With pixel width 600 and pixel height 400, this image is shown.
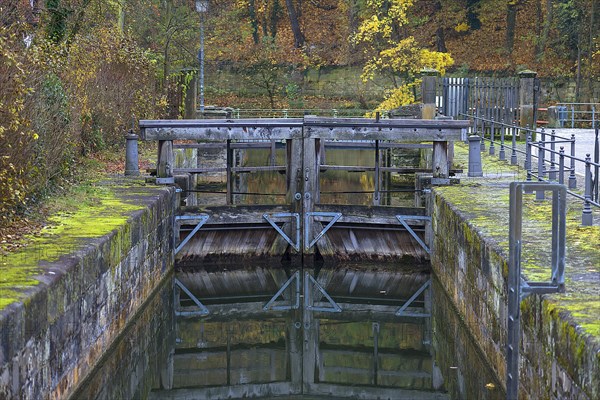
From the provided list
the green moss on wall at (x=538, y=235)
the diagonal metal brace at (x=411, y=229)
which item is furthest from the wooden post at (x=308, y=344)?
the green moss on wall at (x=538, y=235)

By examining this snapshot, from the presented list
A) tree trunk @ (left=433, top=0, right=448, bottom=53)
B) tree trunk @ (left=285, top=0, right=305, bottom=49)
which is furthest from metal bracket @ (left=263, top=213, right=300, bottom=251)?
tree trunk @ (left=285, top=0, right=305, bottom=49)

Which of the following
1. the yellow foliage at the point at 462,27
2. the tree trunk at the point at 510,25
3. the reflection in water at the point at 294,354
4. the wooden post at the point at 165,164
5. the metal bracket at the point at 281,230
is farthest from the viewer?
the yellow foliage at the point at 462,27

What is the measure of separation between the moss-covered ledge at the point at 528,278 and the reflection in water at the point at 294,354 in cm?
58

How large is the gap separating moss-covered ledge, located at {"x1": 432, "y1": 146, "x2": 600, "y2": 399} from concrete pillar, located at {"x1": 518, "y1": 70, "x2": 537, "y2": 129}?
8005 millimetres

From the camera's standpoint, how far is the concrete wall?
8359 millimetres

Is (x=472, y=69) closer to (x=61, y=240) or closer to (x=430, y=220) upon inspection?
(x=430, y=220)

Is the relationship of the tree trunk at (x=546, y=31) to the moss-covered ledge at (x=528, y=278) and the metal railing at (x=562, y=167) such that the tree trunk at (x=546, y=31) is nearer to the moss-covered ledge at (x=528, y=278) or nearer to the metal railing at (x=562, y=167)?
the metal railing at (x=562, y=167)

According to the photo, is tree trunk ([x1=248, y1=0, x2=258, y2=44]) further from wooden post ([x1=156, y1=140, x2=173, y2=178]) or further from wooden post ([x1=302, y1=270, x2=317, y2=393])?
wooden post ([x1=302, y1=270, x2=317, y2=393])

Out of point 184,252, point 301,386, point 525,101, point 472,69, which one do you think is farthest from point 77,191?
point 472,69

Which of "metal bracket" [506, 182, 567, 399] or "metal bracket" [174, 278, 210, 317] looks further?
A: "metal bracket" [174, 278, 210, 317]

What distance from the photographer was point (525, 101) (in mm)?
27219

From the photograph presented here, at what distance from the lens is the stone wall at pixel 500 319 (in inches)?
295

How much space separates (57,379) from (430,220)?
10.0m

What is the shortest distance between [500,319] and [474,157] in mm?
8302
